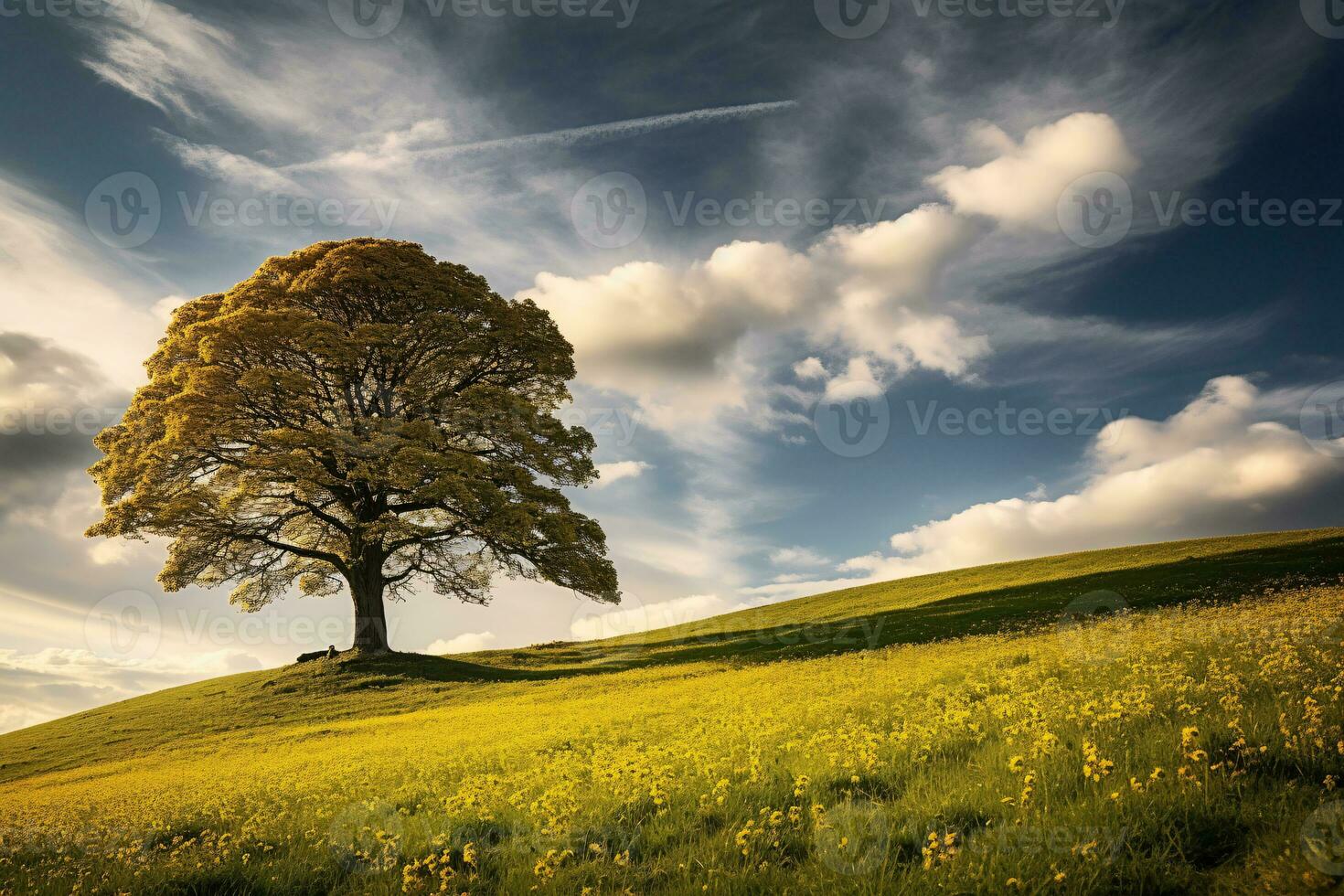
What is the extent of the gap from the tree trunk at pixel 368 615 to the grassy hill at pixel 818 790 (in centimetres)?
1153

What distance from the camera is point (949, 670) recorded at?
14.1m

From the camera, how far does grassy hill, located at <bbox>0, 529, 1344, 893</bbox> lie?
5.02 m

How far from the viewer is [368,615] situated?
30.1 metres

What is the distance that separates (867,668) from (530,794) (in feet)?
37.7

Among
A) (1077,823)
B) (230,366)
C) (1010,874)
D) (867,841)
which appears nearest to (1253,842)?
(1077,823)

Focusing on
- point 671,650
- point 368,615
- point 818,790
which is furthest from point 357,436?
point 818,790

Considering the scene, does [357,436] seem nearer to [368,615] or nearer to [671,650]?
[368,615]

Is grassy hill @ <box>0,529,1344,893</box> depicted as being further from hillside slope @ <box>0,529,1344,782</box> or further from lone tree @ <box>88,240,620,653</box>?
lone tree @ <box>88,240,620,653</box>

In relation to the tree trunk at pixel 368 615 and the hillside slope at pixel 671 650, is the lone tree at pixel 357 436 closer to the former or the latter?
the tree trunk at pixel 368 615

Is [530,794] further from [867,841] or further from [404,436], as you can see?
[404,436]

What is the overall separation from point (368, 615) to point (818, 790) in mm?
27574

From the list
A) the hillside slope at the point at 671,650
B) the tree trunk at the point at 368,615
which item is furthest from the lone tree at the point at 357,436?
the hillside slope at the point at 671,650

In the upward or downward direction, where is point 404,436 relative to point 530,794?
upward

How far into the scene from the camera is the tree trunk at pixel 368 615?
98.6ft
